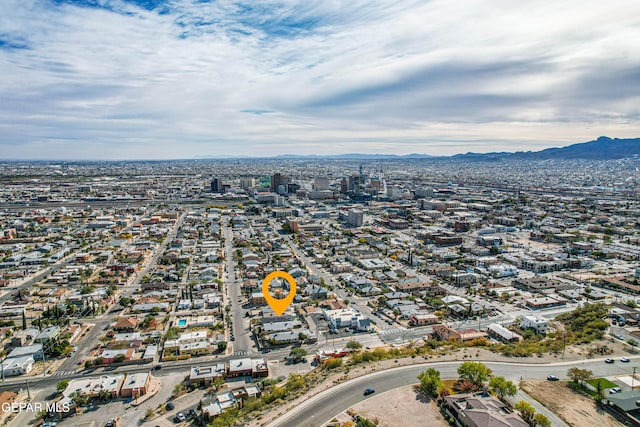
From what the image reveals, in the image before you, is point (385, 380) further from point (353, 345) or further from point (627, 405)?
point (627, 405)

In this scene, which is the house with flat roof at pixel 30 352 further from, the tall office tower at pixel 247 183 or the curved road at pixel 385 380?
the tall office tower at pixel 247 183

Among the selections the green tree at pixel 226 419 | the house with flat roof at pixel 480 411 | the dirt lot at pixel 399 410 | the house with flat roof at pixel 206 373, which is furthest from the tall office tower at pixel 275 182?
the house with flat roof at pixel 480 411

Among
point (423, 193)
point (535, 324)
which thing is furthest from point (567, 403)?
point (423, 193)

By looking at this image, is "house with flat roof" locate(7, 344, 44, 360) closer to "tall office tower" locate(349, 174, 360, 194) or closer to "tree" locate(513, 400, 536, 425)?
"tree" locate(513, 400, 536, 425)

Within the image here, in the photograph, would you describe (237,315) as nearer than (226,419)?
No

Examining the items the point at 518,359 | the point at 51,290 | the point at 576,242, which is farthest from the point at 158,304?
the point at 576,242

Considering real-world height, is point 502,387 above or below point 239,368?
above
